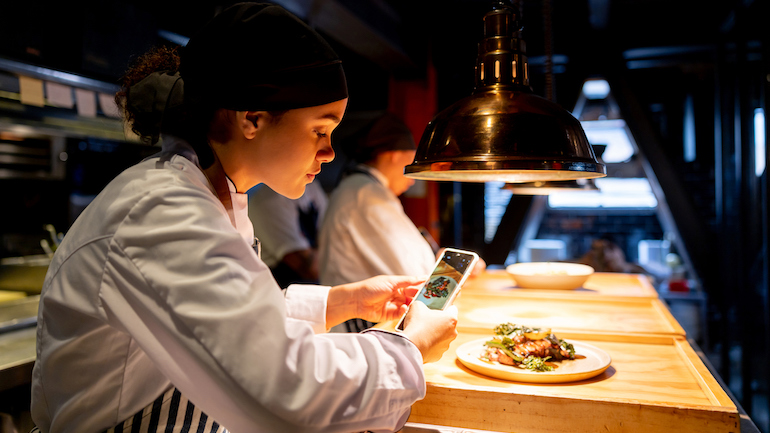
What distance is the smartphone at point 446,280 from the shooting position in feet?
3.75

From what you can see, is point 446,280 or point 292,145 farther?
point 446,280

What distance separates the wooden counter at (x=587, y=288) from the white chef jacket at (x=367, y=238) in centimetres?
30

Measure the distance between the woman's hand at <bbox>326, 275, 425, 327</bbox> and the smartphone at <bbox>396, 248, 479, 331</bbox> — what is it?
0.34 feet

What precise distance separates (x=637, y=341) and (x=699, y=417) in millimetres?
523

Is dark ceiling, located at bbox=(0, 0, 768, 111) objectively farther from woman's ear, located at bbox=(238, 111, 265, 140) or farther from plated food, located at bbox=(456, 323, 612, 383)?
plated food, located at bbox=(456, 323, 612, 383)

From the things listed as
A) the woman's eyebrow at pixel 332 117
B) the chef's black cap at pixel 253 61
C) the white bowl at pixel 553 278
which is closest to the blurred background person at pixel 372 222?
the white bowl at pixel 553 278

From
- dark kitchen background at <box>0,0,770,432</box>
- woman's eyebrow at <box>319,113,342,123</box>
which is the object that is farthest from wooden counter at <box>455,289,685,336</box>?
dark kitchen background at <box>0,0,770,432</box>

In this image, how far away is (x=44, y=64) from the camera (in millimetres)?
2279

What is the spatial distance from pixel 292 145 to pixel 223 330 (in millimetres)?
382

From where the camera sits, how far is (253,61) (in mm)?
806

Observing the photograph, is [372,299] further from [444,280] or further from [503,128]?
[503,128]

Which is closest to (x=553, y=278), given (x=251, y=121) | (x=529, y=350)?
(x=529, y=350)

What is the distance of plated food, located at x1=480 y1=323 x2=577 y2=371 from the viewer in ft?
3.87

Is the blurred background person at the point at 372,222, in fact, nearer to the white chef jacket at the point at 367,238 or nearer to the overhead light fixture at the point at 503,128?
the white chef jacket at the point at 367,238
